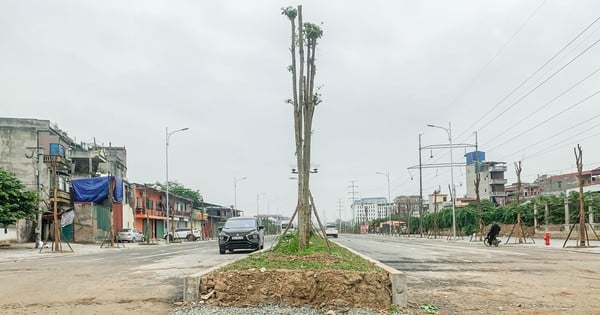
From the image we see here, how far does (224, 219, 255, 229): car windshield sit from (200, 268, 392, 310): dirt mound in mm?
14850

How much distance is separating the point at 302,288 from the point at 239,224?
51.2ft

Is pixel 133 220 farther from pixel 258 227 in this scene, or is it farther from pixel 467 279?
pixel 467 279

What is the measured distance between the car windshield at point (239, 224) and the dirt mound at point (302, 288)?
48.7ft

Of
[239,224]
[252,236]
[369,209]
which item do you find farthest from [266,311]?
[369,209]

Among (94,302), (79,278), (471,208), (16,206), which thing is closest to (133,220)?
(16,206)

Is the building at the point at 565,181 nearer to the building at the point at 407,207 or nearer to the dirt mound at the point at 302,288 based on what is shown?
the building at the point at 407,207

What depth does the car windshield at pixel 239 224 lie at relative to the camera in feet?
79.4

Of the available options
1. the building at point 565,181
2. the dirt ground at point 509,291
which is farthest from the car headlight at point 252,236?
the building at point 565,181

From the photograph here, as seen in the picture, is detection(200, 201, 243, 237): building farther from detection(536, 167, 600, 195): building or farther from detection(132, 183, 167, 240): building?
detection(536, 167, 600, 195): building

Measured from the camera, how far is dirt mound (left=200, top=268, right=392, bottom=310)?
8.98 metres

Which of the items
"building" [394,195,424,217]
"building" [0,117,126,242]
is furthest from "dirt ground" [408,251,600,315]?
"building" [394,195,424,217]

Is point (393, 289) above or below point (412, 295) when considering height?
above

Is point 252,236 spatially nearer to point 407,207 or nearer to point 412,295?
point 412,295

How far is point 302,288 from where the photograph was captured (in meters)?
9.06
